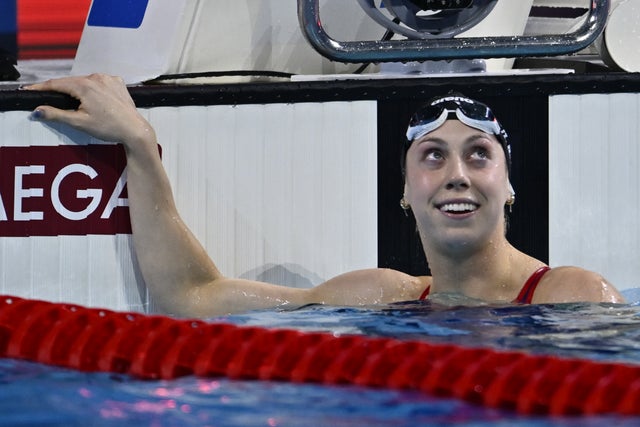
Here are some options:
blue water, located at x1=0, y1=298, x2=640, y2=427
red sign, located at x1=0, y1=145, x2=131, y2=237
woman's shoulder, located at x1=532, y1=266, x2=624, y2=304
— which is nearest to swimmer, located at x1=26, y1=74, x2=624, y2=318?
woman's shoulder, located at x1=532, y1=266, x2=624, y2=304

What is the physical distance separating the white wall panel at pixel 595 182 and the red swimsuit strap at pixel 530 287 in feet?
1.50

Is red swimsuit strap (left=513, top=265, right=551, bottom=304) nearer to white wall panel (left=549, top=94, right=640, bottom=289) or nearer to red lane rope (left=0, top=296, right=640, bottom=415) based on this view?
white wall panel (left=549, top=94, right=640, bottom=289)

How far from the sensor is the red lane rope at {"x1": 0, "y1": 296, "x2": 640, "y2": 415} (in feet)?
6.13

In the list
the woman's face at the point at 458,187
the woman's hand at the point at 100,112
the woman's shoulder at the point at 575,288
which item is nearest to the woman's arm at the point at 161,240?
the woman's hand at the point at 100,112

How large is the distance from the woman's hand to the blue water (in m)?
0.92

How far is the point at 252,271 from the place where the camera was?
337 centimetres

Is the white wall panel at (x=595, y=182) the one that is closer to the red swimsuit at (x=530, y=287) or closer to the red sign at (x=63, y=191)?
the red swimsuit at (x=530, y=287)

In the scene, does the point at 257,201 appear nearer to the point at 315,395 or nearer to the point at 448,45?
the point at 448,45

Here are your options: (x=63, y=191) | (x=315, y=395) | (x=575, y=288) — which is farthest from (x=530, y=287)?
(x=63, y=191)

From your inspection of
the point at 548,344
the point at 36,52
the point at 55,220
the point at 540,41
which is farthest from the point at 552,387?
the point at 36,52

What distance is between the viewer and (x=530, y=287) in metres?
2.87

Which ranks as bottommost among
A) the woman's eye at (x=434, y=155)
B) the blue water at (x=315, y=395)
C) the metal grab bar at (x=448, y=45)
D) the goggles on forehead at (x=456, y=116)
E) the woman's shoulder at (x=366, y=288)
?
the blue water at (x=315, y=395)

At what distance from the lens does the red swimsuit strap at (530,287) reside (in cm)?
286

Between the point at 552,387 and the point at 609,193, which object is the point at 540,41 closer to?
the point at 609,193
